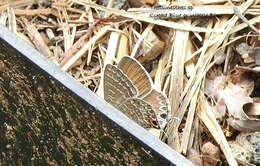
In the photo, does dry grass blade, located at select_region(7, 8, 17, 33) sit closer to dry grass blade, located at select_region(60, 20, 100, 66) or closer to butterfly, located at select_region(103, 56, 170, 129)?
dry grass blade, located at select_region(60, 20, 100, 66)

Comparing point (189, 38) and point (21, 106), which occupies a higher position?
point (189, 38)

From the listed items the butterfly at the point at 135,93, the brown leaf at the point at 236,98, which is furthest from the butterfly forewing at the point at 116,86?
the brown leaf at the point at 236,98

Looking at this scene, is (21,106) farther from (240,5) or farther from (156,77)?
(240,5)

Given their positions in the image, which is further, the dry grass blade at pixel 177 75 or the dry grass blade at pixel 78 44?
the dry grass blade at pixel 78 44

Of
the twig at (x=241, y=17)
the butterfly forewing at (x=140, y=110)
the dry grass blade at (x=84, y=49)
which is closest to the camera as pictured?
the butterfly forewing at (x=140, y=110)

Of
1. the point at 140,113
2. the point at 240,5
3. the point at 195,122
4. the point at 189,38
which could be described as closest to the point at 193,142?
the point at 195,122

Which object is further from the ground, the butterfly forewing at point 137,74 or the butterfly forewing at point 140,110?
the butterfly forewing at point 137,74

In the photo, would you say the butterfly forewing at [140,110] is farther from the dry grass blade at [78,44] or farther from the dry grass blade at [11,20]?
the dry grass blade at [11,20]

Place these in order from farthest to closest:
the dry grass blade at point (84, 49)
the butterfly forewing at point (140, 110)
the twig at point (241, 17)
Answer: the dry grass blade at point (84, 49)
the twig at point (241, 17)
the butterfly forewing at point (140, 110)

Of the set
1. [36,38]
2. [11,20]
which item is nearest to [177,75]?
[36,38]
